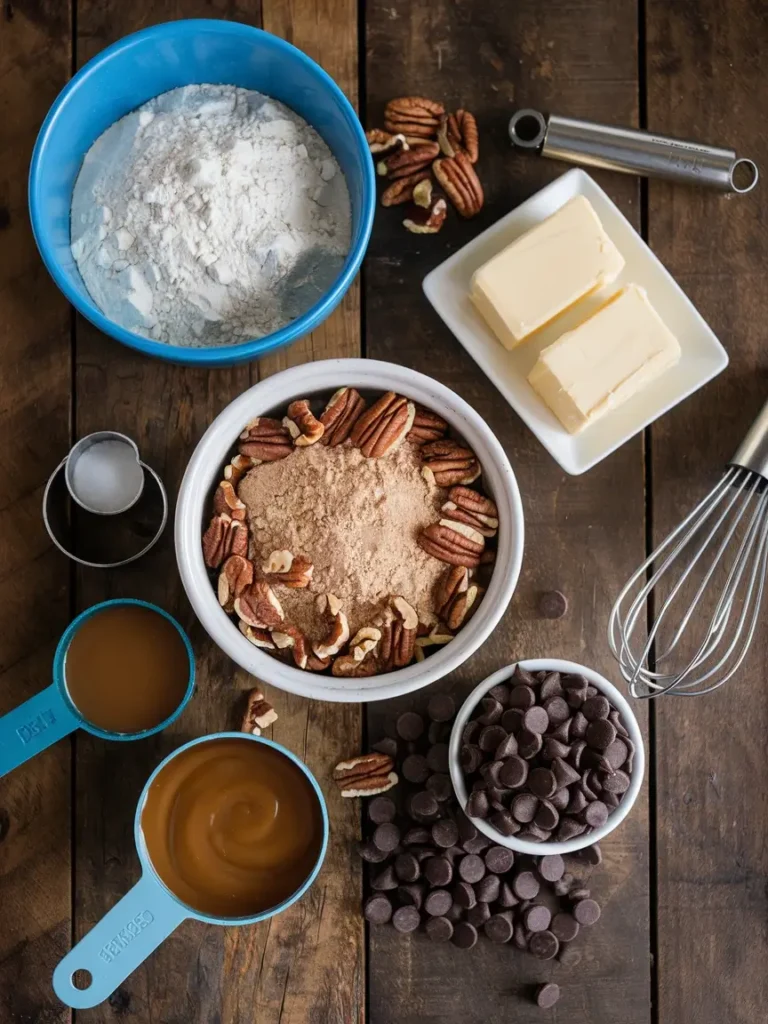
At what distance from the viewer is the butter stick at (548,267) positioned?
0.92 meters

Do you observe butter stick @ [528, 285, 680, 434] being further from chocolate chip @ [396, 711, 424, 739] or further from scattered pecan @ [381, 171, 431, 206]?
chocolate chip @ [396, 711, 424, 739]

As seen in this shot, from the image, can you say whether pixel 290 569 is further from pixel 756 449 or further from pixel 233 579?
pixel 756 449

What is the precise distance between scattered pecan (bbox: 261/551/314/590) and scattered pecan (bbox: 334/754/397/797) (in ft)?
0.74

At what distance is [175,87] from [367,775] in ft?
2.60

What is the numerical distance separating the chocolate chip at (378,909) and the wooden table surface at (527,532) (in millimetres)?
32

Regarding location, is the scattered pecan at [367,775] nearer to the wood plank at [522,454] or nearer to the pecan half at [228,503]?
the wood plank at [522,454]

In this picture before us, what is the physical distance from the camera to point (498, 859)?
0.99 m

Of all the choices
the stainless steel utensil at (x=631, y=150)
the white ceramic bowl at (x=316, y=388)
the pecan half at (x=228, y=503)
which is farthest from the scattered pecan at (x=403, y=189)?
the pecan half at (x=228, y=503)

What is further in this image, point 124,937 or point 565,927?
point 565,927

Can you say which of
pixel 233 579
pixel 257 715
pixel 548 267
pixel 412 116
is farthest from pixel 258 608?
pixel 412 116

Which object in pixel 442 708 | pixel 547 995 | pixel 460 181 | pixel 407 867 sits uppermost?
pixel 460 181

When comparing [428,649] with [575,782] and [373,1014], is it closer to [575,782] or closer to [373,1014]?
[575,782]

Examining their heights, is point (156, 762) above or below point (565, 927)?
above

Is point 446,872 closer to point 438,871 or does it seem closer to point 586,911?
point 438,871
